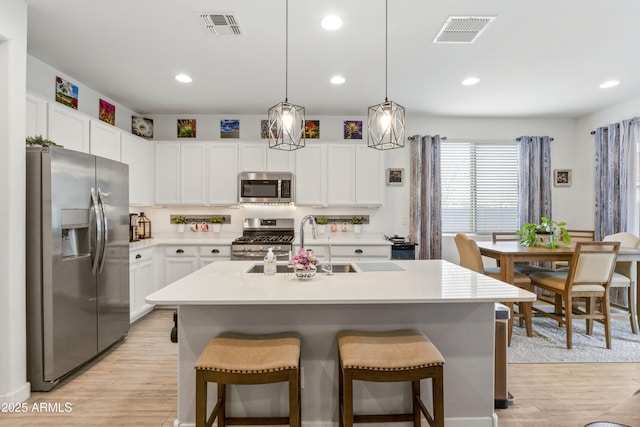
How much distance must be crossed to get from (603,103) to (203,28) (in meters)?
5.06

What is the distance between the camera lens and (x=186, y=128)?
4992 mm

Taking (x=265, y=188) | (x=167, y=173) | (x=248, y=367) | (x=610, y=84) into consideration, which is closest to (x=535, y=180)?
(x=610, y=84)

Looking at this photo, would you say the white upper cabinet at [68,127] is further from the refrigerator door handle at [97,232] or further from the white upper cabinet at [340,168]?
the white upper cabinet at [340,168]

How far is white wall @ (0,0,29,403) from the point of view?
2225 mm

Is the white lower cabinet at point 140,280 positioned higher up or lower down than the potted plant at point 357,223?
lower down

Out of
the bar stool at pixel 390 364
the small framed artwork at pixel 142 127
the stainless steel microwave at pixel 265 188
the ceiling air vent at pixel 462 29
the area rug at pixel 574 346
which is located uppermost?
the ceiling air vent at pixel 462 29

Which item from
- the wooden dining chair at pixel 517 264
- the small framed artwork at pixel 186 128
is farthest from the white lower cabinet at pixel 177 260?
the wooden dining chair at pixel 517 264

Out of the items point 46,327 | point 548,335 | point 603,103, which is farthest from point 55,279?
point 603,103

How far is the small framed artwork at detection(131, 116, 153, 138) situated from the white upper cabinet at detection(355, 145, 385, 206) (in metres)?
3.05

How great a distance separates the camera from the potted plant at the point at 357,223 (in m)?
5.02

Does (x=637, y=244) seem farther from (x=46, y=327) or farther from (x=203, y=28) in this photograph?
(x=46, y=327)

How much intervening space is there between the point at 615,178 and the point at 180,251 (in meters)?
5.87

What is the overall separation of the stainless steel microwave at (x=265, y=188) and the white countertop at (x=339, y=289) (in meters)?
2.26

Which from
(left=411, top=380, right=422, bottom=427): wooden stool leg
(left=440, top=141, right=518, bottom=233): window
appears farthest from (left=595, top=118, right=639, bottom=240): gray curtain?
(left=411, top=380, right=422, bottom=427): wooden stool leg
